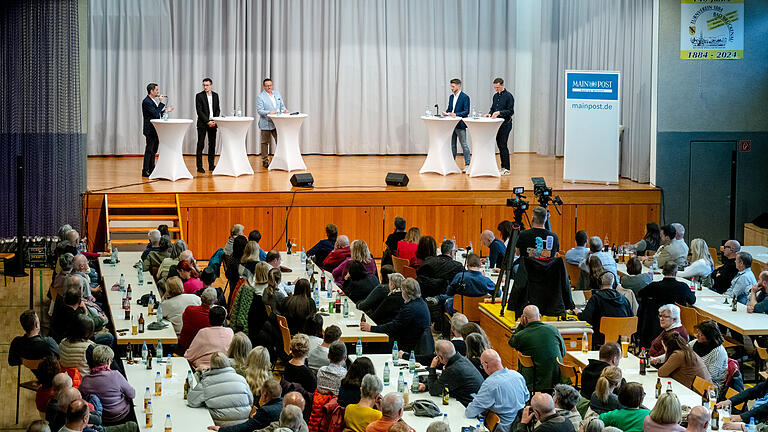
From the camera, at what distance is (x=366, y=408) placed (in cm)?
768

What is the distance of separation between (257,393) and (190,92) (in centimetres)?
1397

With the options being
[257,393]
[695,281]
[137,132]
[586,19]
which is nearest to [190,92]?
[137,132]

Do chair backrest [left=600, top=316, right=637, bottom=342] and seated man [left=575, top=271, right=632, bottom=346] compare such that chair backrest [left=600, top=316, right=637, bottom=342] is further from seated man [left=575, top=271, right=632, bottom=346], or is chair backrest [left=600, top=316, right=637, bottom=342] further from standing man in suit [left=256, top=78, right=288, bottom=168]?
standing man in suit [left=256, top=78, right=288, bottom=168]

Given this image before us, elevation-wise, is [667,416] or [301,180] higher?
[301,180]

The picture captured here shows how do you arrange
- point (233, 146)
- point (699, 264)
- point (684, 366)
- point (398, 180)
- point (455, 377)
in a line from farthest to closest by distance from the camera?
point (233, 146) < point (398, 180) < point (699, 264) < point (684, 366) < point (455, 377)

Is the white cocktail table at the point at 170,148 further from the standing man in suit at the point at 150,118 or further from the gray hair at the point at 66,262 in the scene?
the gray hair at the point at 66,262

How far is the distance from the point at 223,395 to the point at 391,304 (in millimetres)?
2926

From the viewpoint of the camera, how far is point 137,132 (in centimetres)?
2161

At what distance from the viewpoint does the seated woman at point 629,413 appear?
772cm

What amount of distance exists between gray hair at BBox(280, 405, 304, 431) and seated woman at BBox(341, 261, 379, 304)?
4860 mm

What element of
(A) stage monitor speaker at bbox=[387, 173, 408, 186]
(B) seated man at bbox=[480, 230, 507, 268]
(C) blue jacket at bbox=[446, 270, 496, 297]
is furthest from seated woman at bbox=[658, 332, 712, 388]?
(A) stage monitor speaker at bbox=[387, 173, 408, 186]

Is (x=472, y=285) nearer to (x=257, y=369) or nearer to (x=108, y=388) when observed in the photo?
(x=257, y=369)

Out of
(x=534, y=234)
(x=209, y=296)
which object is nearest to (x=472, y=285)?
(x=534, y=234)

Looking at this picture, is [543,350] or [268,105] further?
[268,105]
